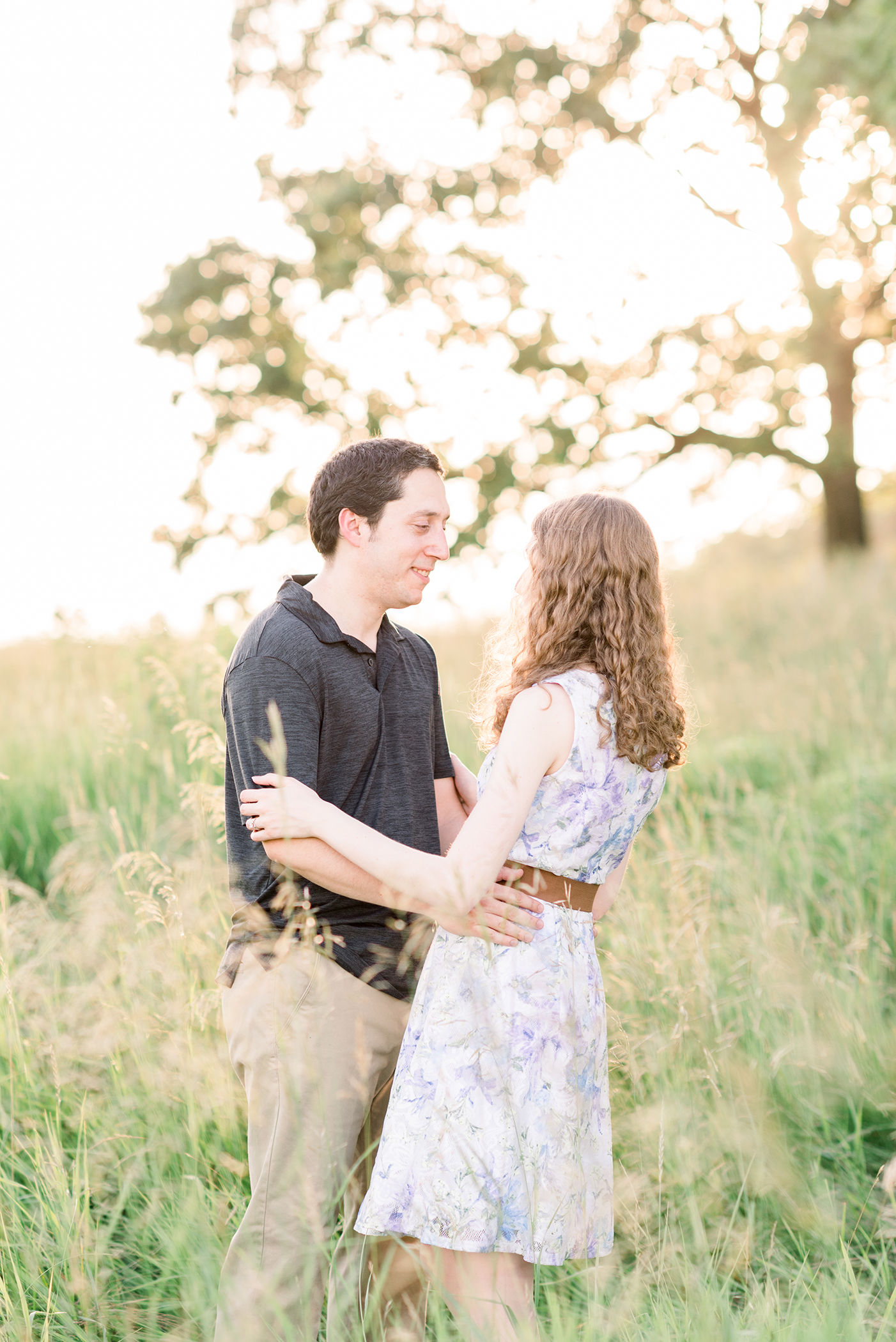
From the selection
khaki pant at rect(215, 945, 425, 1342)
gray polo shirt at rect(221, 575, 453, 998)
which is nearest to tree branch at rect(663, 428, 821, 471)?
gray polo shirt at rect(221, 575, 453, 998)

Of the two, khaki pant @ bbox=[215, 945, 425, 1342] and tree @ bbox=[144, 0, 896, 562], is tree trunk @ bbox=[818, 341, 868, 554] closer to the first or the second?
tree @ bbox=[144, 0, 896, 562]

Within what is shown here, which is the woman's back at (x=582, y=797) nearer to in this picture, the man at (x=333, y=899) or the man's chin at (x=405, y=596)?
the man at (x=333, y=899)

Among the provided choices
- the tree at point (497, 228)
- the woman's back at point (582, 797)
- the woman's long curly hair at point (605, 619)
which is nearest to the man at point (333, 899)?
the woman's back at point (582, 797)

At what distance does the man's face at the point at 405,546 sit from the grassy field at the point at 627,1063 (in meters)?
0.73

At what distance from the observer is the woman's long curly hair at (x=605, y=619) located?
2219 mm

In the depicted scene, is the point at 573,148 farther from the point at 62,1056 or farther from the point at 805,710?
the point at 62,1056

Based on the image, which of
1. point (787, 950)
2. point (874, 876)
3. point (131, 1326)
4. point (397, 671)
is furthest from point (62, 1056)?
point (874, 876)

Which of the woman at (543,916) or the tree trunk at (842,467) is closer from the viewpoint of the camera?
the woman at (543,916)

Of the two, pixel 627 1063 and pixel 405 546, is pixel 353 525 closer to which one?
pixel 405 546

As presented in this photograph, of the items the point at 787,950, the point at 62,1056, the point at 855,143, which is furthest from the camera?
the point at 855,143

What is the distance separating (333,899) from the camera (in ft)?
7.73

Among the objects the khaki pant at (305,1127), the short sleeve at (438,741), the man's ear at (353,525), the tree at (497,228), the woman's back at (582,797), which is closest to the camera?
the khaki pant at (305,1127)

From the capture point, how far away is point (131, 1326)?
7.63ft

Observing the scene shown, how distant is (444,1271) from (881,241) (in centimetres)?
1157
